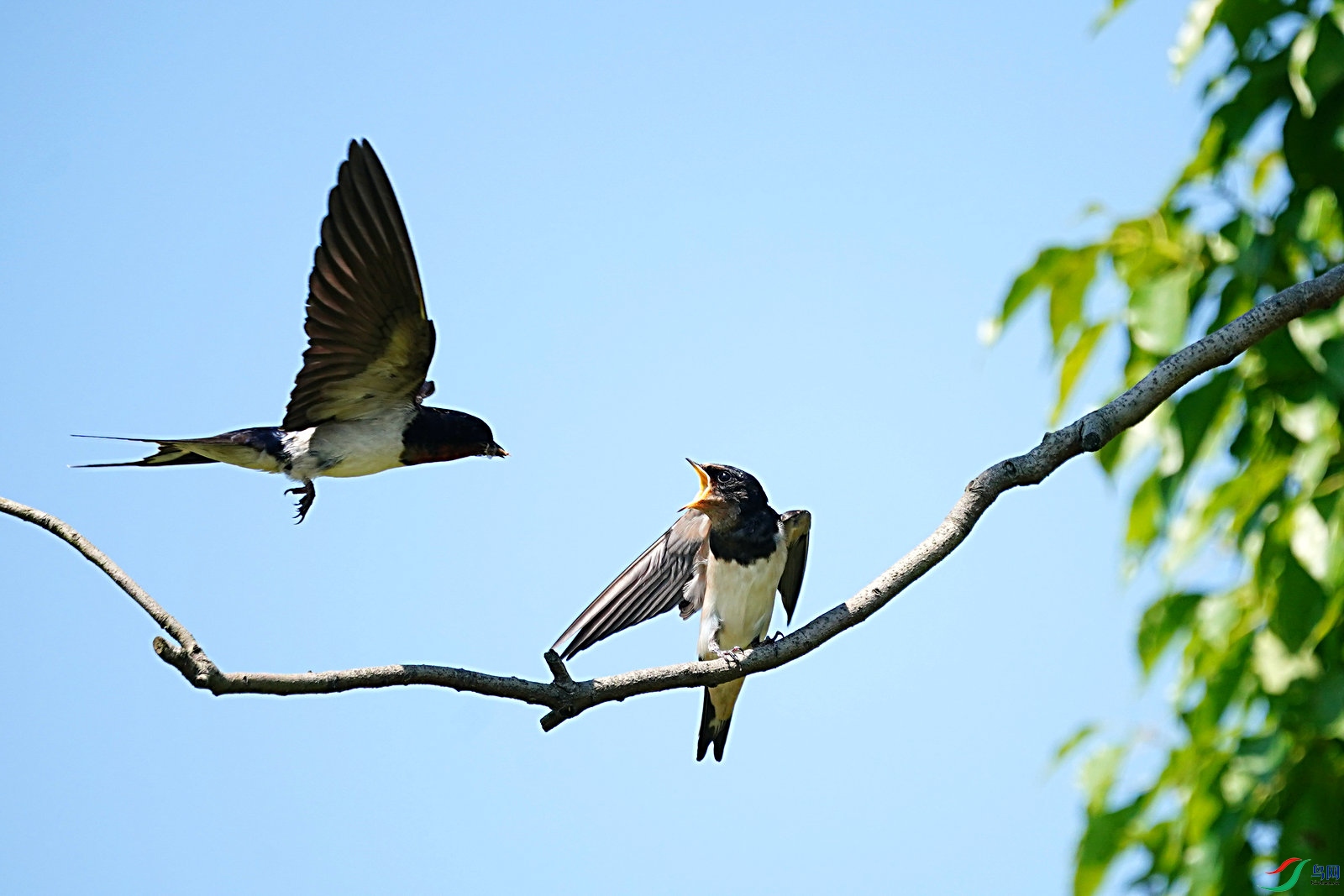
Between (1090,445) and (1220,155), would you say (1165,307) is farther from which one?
(1090,445)

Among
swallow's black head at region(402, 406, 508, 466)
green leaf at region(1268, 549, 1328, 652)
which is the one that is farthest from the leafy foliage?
swallow's black head at region(402, 406, 508, 466)

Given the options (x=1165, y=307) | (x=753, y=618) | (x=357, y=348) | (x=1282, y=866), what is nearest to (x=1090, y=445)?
(x=1165, y=307)

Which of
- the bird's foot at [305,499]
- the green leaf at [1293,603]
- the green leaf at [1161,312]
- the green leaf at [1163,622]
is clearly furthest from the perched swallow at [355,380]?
the green leaf at [1293,603]

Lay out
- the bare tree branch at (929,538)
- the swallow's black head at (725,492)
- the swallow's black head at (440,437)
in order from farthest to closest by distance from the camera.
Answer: the swallow's black head at (725,492)
the swallow's black head at (440,437)
the bare tree branch at (929,538)

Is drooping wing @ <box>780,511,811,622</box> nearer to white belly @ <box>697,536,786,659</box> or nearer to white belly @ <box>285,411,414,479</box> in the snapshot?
white belly @ <box>697,536,786,659</box>

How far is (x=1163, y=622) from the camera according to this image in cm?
329

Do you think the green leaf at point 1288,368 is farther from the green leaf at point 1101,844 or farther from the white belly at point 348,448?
the white belly at point 348,448

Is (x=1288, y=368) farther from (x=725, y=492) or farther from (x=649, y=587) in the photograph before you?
(x=649, y=587)

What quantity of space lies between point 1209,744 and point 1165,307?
43.1 inches

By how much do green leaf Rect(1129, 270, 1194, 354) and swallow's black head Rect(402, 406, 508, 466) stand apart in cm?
214

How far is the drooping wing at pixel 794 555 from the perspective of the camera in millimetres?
5609

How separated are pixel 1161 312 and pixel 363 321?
2.36 m

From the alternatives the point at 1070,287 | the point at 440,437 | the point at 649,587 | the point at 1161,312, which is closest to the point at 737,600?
the point at 649,587

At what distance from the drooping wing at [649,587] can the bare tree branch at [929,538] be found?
2.00m
